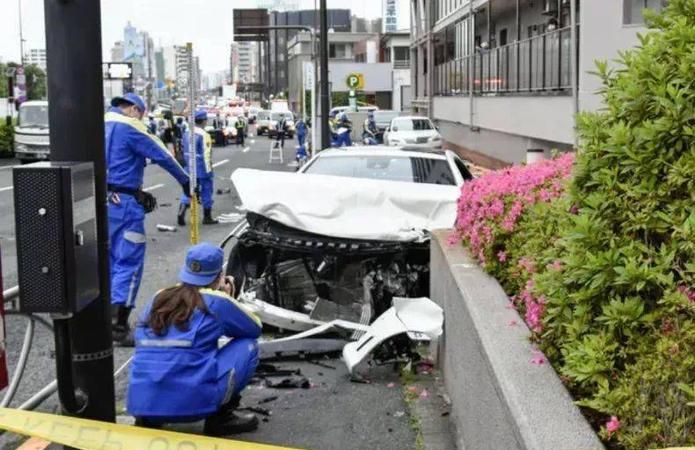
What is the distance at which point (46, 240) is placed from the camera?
325 centimetres

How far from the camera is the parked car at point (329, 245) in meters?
7.19

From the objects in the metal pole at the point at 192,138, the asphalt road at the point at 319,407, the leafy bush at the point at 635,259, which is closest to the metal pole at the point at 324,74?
the metal pole at the point at 192,138

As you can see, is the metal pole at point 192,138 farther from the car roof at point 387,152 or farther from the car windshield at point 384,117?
the car windshield at point 384,117

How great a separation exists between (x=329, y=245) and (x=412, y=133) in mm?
26507

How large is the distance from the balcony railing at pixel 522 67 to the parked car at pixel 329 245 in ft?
32.1

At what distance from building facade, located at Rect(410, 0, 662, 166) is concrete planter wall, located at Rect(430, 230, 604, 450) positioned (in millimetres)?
3307

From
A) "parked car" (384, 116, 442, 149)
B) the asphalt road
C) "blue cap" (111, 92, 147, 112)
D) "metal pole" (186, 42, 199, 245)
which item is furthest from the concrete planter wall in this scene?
"parked car" (384, 116, 442, 149)

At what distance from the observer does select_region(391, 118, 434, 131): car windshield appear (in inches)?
1347

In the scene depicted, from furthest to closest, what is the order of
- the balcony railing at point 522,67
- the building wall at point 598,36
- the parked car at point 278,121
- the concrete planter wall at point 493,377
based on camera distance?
the parked car at point 278,121 → the balcony railing at point 522,67 → the building wall at point 598,36 → the concrete planter wall at point 493,377

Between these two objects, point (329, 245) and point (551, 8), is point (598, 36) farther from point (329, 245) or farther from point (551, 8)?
point (329, 245)

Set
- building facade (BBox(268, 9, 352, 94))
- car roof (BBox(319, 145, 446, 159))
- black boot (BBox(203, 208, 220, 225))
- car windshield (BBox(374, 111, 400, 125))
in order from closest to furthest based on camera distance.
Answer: car roof (BBox(319, 145, 446, 159))
black boot (BBox(203, 208, 220, 225))
car windshield (BBox(374, 111, 400, 125))
building facade (BBox(268, 9, 352, 94))

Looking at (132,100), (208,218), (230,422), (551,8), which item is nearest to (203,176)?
(208,218)

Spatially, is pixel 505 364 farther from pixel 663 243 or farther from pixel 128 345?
pixel 128 345

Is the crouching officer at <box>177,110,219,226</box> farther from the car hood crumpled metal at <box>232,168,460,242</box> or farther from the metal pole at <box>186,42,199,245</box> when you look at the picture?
the car hood crumpled metal at <box>232,168,460,242</box>
